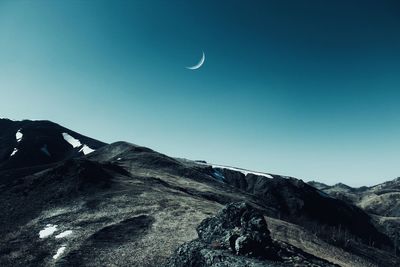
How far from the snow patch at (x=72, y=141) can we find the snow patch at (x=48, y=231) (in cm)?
13291

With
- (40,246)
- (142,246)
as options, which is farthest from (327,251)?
(40,246)

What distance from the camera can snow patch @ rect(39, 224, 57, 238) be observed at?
5385 cm

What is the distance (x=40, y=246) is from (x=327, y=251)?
142 feet

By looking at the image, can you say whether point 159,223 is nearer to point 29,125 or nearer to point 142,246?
point 142,246

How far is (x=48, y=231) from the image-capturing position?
5531cm

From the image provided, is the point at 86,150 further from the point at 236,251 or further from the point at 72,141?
the point at 236,251

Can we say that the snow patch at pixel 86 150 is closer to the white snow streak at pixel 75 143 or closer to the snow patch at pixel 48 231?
the white snow streak at pixel 75 143

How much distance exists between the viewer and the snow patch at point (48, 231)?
5385 cm

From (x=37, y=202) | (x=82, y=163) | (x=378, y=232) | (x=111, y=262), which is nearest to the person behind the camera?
(x=111, y=262)

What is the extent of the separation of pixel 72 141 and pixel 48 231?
142 meters

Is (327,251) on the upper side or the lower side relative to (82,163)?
lower

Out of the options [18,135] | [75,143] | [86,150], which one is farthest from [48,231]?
[18,135]

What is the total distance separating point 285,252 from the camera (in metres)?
28.6

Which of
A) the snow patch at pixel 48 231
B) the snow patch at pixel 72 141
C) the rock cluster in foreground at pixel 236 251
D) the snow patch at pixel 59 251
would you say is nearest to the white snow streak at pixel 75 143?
the snow patch at pixel 72 141
